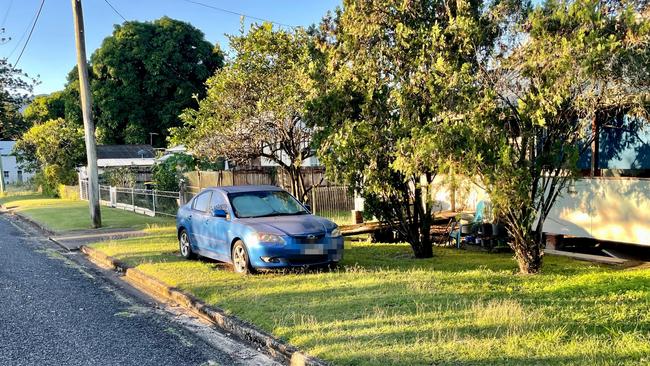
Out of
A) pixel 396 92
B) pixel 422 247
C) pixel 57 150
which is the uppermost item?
pixel 57 150

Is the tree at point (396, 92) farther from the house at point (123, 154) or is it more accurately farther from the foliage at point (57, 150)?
the house at point (123, 154)

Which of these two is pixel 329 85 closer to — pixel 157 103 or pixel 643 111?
pixel 643 111

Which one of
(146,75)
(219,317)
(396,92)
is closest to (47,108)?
(146,75)

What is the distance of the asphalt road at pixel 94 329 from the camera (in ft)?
17.8

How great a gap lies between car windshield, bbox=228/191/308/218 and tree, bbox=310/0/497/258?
1008 mm

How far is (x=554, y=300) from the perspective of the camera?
6.46 meters

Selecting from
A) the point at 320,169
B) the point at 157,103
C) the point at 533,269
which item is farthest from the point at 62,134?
the point at 533,269

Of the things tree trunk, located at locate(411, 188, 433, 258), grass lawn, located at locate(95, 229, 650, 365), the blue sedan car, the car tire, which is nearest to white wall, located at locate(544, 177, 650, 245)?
grass lawn, located at locate(95, 229, 650, 365)

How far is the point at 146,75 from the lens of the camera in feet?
143

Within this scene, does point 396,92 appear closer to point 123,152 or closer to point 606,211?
point 606,211

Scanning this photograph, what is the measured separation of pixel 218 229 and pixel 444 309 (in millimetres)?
4602

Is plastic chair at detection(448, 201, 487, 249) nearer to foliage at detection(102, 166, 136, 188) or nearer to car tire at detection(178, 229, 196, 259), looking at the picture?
car tire at detection(178, 229, 196, 259)

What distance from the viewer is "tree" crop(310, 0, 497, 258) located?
7.83 metres

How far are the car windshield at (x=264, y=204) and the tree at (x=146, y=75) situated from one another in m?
34.2
